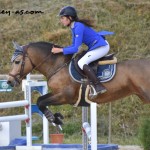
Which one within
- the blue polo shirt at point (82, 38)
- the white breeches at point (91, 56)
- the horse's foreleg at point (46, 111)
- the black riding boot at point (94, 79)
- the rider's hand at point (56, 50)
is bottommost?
the horse's foreleg at point (46, 111)

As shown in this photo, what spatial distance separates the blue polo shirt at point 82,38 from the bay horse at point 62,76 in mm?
319

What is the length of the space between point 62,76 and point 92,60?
45cm

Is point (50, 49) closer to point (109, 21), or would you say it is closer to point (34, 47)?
point (34, 47)

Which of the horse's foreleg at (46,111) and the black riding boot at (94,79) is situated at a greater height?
the black riding boot at (94,79)

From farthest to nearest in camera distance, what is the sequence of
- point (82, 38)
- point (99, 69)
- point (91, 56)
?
point (99, 69) → point (91, 56) → point (82, 38)

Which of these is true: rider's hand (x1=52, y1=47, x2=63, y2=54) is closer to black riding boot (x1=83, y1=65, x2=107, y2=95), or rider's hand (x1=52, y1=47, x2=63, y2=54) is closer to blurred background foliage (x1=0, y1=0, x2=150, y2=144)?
black riding boot (x1=83, y1=65, x2=107, y2=95)

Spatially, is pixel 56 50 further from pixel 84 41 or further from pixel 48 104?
pixel 48 104

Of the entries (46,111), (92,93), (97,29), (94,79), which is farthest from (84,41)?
(97,29)

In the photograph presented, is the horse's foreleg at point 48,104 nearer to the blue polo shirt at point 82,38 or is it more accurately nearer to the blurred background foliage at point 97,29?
the blue polo shirt at point 82,38

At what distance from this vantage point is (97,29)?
650 inches

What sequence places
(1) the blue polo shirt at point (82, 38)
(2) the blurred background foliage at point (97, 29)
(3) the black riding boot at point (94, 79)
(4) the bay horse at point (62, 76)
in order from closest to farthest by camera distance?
1. (1) the blue polo shirt at point (82, 38)
2. (3) the black riding boot at point (94, 79)
3. (4) the bay horse at point (62, 76)
4. (2) the blurred background foliage at point (97, 29)

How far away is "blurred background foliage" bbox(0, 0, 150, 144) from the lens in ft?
44.0

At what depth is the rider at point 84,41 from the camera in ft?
25.9

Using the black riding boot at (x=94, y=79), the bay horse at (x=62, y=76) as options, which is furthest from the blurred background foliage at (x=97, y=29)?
the black riding boot at (x=94, y=79)
